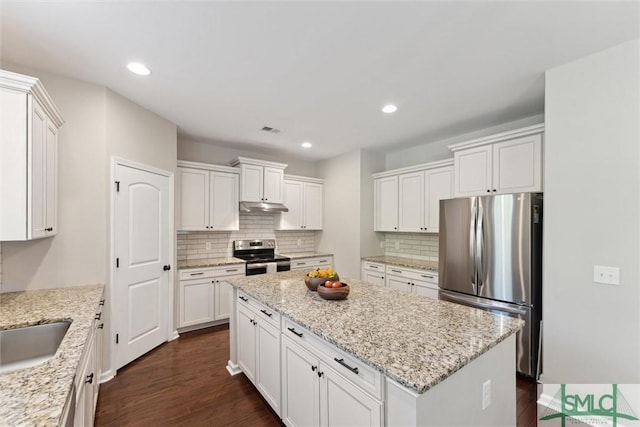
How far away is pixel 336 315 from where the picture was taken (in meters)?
1.66

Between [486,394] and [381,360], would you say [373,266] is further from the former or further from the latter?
[381,360]

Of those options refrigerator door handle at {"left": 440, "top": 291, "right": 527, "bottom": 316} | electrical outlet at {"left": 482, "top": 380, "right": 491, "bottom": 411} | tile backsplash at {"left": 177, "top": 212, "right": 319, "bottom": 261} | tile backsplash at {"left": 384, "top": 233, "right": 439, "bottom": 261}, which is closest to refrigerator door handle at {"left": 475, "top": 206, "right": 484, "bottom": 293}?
refrigerator door handle at {"left": 440, "top": 291, "right": 527, "bottom": 316}

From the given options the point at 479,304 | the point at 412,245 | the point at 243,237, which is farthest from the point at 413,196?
the point at 243,237

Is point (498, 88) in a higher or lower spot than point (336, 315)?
higher

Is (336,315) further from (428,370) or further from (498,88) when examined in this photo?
(498,88)

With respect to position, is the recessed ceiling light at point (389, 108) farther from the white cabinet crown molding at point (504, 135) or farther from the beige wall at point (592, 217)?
the beige wall at point (592, 217)

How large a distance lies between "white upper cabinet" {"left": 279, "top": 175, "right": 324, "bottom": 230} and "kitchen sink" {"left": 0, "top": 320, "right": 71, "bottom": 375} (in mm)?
3369

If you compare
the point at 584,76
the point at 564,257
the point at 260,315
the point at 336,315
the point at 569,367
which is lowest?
the point at 569,367

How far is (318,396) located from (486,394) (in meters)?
0.86

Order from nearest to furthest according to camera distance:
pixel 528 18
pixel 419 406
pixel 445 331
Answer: pixel 419 406
pixel 445 331
pixel 528 18

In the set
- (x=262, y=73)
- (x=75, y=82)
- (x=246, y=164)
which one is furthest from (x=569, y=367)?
(x=75, y=82)

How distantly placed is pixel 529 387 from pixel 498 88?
8.81ft

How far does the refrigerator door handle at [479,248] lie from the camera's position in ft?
9.10

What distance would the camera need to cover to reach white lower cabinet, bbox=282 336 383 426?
1.24m
